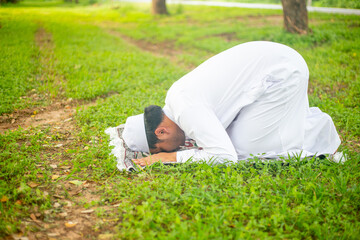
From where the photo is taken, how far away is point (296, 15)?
9.16 m

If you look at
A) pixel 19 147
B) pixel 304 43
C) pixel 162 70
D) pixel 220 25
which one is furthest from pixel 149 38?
pixel 19 147

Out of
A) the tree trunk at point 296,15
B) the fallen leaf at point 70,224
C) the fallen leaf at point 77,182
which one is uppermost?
the tree trunk at point 296,15

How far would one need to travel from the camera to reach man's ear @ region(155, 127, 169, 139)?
358 centimetres

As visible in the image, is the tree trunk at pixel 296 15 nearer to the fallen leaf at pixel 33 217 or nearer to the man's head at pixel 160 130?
the man's head at pixel 160 130

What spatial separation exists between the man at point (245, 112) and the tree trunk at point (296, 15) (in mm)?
6463

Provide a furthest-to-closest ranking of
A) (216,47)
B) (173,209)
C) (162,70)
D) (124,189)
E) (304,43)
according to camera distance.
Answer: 1. (216,47)
2. (304,43)
3. (162,70)
4. (124,189)
5. (173,209)

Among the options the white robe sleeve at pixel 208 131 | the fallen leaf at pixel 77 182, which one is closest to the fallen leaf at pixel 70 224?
the fallen leaf at pixel 77 182

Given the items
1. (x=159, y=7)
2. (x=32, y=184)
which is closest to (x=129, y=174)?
(x=32, y=184)

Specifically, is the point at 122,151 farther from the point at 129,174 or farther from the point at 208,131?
the point at 208,131

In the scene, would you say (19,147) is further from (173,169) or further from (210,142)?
(210,142)

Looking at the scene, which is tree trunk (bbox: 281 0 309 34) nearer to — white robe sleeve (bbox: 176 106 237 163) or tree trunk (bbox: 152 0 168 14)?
white robe sleeve (bbox: 176 106 237 163)

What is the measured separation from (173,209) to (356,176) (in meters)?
2.11

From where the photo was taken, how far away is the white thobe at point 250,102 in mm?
3312

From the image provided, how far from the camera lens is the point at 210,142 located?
3270 mm
